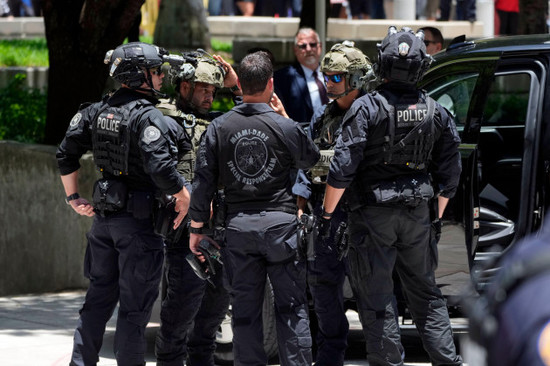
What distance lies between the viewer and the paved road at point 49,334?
632 centimetres

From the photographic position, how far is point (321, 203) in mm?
5715

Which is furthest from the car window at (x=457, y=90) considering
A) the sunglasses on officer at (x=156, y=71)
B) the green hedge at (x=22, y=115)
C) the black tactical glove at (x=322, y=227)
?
the green hedge at (x=22, y=115)

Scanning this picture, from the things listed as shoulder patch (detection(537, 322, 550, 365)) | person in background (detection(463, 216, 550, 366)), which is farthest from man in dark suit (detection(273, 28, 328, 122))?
shoulder patch (detection(537, 322, 550, 365))

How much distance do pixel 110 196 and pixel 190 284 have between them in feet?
2.03

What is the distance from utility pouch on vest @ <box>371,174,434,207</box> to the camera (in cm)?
514

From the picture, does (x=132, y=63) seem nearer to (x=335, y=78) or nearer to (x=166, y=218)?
(x=166, y=218)

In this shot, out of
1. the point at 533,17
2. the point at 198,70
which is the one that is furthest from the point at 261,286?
the point at 533,17

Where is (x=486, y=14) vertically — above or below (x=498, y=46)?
above

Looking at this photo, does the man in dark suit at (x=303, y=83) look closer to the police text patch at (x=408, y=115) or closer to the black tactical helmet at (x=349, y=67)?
the black tactical helmet at (x=349, y=67)

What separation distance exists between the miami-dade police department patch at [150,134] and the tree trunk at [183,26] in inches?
367

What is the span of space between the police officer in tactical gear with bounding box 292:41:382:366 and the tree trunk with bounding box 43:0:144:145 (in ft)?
11.7

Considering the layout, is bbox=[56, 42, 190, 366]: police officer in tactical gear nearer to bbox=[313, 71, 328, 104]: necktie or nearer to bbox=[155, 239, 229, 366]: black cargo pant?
bbox=[155, 239, 229, 366]: black cargo pant

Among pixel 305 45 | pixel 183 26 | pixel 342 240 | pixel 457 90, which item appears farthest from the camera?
pixel 183 26

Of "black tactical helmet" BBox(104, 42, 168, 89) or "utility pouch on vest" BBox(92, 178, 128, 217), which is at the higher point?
"black tactical helmet" BBox(104, 42, 168, 89)
